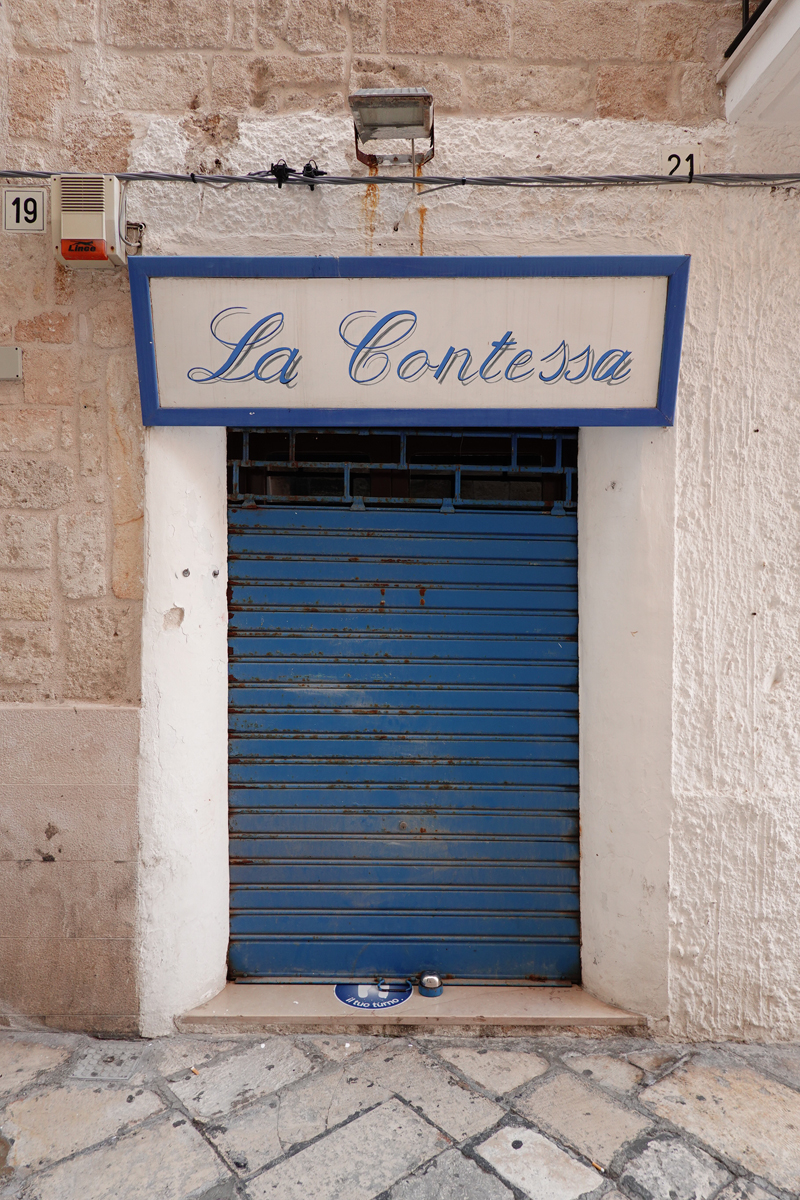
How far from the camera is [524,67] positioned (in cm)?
320

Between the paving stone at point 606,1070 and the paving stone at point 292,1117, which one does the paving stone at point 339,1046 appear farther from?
the paving stone at point 606,1070

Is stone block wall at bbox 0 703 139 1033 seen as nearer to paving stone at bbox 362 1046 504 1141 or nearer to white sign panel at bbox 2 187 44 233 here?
paving stone at bbox 362 1046 504 1141

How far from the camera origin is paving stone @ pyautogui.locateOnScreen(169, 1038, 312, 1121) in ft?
9.23

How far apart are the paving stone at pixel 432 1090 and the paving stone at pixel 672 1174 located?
525mm

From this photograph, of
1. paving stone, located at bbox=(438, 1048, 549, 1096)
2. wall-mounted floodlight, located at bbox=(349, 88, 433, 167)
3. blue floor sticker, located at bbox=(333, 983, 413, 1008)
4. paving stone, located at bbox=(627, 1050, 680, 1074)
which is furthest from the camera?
blue floor sticker, located at bbox=(333, 983, 413, 1008)

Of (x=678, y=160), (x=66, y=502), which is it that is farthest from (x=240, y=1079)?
(x=678, y=160)

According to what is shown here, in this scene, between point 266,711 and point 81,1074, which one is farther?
point 266,711

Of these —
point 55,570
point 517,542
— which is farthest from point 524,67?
point 55,570

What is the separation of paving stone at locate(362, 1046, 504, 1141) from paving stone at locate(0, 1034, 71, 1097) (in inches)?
53.8

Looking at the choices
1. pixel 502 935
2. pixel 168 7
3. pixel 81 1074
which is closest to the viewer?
pixel 81 1074

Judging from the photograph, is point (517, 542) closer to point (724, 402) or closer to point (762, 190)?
point (724, 402)

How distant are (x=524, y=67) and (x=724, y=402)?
1806 millimetres

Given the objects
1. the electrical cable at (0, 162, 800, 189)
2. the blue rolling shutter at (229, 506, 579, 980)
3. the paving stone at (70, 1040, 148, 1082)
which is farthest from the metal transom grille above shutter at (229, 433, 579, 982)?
the electrical cable at (0, 162, 800, 189)

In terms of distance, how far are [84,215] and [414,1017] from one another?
155 inches
